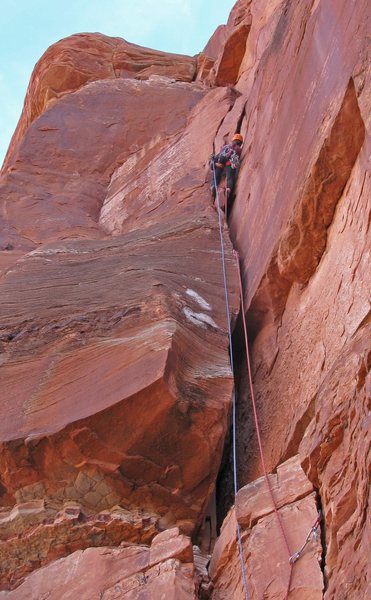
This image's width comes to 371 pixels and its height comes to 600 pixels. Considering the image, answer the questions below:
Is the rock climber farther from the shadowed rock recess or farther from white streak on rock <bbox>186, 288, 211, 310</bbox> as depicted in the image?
white streak on rock <bbox>186, 288, 211, 310</bbox>

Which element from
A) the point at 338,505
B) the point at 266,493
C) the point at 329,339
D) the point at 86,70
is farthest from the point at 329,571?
the point at 86,70

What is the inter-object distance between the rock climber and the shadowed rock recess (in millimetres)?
250

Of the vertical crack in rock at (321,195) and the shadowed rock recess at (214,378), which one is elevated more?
the vertical crack in rock at (321,195)

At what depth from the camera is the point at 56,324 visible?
26.0 feet

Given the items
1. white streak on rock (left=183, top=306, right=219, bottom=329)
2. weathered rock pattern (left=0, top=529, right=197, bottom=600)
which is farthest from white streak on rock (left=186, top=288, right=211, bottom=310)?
weathered rock pattern (left=0, top=529, right=197, bottom=600)

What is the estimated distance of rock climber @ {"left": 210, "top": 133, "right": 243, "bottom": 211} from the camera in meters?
10.8

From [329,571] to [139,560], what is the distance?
1345 millimetres

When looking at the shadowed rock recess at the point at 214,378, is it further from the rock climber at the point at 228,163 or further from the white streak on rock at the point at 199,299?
the rock climber at the point at 228,163

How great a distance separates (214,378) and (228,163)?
4.54 m

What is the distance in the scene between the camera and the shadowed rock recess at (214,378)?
5.20m

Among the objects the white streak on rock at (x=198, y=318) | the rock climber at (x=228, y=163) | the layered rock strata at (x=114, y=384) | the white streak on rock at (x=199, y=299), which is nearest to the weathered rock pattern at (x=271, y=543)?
the layered rock strata at (x=114, y=384)

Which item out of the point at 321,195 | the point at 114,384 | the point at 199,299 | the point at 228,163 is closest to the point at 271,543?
the point at 114,384

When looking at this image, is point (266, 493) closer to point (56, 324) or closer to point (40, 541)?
point (40, 541)

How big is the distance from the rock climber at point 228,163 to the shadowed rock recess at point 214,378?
25cm
